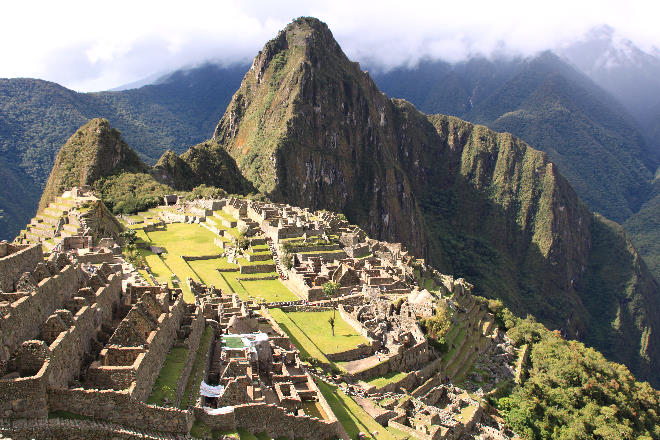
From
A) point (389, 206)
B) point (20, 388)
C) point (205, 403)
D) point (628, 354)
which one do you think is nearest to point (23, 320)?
point (20, 388)

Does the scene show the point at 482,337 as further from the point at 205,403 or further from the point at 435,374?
the point at 205,403

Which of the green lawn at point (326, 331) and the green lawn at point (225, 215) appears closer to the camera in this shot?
Answer: the green lawn at point (326, 331)

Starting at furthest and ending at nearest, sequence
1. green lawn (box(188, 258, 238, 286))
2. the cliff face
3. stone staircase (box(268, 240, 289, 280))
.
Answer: the cliff face → stone staircase (box(268, 240, 289, 280)) → green lawn (box(188, 258, 238, 286))

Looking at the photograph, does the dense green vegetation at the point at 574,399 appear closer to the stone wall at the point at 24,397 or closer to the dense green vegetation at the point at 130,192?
the stone wall at the point at 24,397

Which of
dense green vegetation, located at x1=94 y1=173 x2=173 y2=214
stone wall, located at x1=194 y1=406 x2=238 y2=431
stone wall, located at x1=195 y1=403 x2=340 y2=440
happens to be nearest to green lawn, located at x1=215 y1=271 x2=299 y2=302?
stone wall, located at x1=195 y1=403 x2=340 y2=440

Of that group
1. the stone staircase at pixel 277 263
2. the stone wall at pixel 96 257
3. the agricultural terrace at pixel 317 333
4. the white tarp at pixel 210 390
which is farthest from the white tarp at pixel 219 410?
the stone staircase at pixel 277 263

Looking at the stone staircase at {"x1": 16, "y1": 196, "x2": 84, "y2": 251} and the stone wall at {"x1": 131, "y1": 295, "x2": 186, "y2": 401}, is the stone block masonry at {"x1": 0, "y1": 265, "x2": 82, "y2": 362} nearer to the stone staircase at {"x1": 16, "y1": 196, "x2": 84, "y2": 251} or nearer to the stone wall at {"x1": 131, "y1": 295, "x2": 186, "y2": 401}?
the stone wall at {"x1": 131, "y1": 295, "x2": 186, "y2": 401}

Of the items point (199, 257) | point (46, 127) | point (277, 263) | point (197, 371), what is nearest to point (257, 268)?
point (277, 263)
